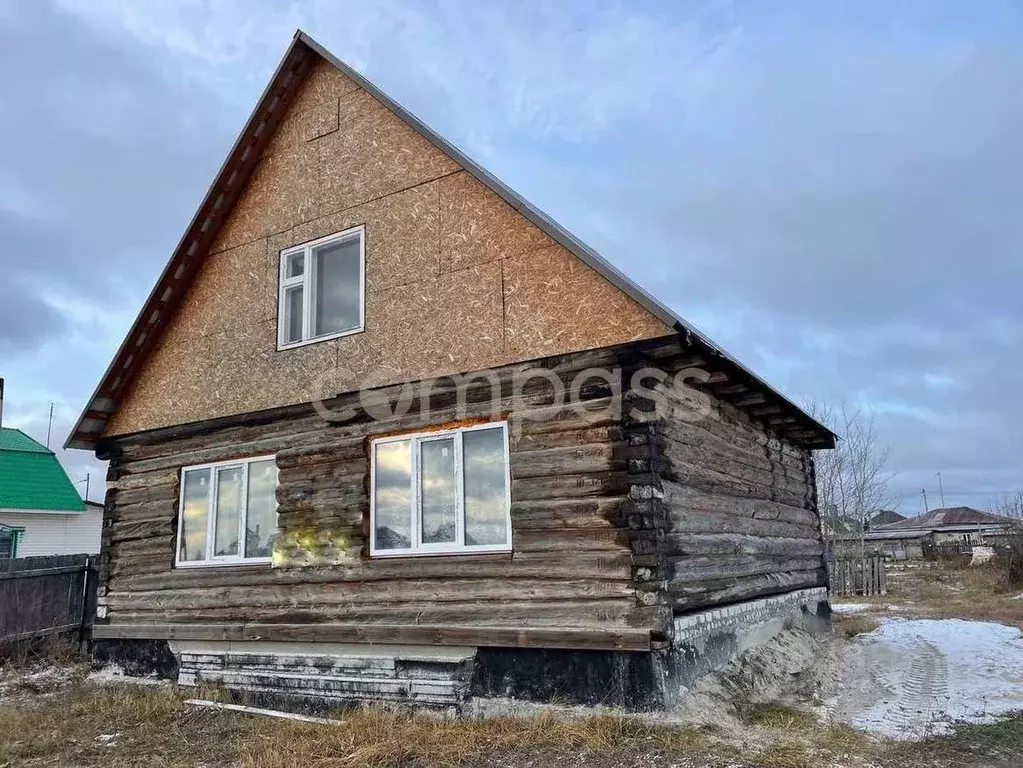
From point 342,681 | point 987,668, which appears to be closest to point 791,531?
point 987,668

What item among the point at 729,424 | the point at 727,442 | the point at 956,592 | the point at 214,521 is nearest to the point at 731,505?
the point at 727,442

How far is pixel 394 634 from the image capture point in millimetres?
9031

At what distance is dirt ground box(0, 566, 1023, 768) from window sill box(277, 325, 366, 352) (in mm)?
4556

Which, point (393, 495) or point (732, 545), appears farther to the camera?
point (732, 545)

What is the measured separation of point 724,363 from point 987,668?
5936 millimetres

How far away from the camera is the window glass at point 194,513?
1143cm

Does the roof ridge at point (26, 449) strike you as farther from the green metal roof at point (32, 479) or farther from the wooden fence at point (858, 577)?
the wooden fence at point (858, 577)

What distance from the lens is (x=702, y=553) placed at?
901cm

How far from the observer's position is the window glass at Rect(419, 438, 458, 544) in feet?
29.5

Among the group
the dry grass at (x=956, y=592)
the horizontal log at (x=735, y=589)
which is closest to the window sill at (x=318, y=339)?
the horizontal log at (x=735, y=589)

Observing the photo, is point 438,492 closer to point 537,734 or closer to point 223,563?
point 537,734

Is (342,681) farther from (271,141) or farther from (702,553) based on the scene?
(271,141)

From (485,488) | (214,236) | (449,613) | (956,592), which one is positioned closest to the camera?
(449,613)

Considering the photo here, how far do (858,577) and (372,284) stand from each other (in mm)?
19429
